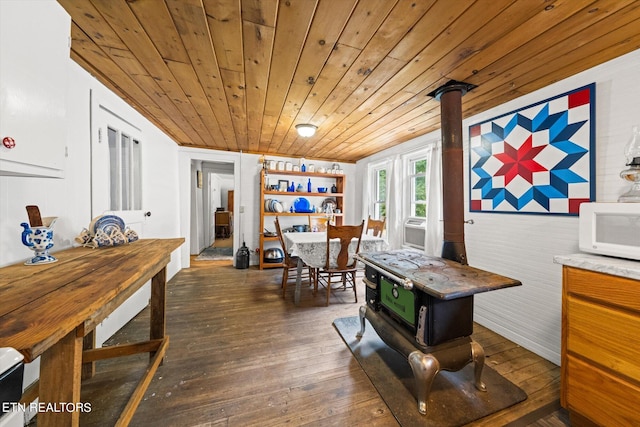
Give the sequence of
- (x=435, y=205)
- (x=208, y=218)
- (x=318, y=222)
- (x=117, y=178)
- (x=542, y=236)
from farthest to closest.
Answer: (x=208, y=218) < (x=318, y=222) < (x=435, y=205) < (x=117, y=178) < (x=542, y=236)

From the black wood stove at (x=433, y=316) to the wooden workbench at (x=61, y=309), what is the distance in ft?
4.46

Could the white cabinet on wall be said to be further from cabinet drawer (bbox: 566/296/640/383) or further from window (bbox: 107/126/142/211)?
cabinet drawer (bbox: 566/296/640/383)

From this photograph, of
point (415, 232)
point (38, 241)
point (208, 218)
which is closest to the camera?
point (38, 241)

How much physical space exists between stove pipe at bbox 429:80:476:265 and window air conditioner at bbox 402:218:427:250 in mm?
1432

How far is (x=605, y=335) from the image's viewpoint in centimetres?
112

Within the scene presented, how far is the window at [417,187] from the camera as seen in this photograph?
128 inches

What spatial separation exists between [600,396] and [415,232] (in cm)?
226

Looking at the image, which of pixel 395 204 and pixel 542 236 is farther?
pixel 395 204

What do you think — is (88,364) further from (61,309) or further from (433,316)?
(433,316)

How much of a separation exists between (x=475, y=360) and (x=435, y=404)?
0.36 m

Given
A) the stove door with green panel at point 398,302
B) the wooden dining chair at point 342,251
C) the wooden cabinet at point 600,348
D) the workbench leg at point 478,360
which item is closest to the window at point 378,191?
the wooden dining chair at point 342,251

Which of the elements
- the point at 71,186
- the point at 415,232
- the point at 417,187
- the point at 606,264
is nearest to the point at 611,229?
the point at 606,264

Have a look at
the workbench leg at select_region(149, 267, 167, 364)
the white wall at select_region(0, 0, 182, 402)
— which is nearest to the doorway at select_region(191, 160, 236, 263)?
A: the white wall at select_region(0, 0, 182, 402)

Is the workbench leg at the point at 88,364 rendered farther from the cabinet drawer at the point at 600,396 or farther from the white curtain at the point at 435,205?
the white curtain at the point at 435,205
